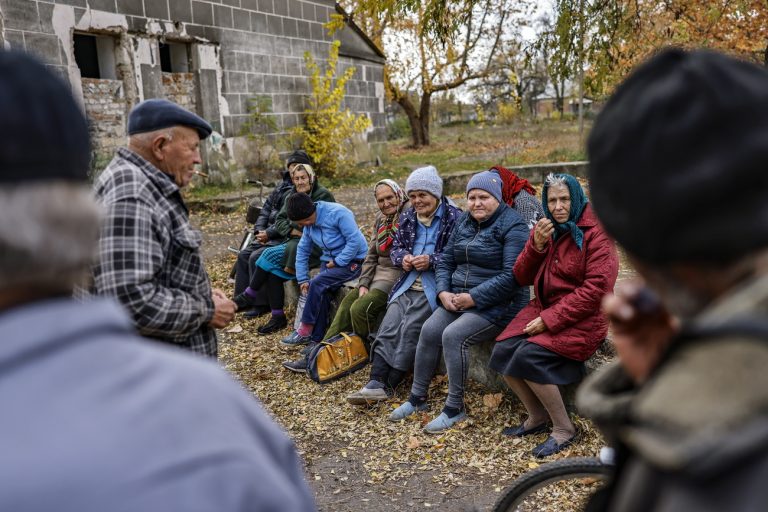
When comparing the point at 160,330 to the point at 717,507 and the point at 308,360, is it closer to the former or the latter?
the point at 717,507

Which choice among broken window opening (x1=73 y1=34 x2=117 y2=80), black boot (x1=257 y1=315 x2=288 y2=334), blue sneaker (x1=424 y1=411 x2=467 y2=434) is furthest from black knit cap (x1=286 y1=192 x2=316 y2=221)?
broken window opening (x1=73 y1=34 x2=117 y2=80)

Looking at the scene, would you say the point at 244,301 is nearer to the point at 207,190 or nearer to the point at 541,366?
the point at 541,366

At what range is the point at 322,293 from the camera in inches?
217

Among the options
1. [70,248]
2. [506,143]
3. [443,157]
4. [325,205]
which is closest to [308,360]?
[325,205]

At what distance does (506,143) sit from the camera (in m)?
23.1

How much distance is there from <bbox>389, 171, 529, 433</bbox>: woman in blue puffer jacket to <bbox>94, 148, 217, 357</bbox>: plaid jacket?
1.91 meters

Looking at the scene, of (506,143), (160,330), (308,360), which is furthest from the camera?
(506,143)

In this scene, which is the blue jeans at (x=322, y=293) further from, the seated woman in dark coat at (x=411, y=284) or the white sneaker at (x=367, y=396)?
the white sneaker at (x=367, y=396)

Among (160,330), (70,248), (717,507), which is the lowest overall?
(160,330)

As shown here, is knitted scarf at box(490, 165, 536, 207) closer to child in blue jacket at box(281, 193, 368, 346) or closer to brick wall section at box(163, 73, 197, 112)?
child in blue jacket at box(281, 193, 368, 346)

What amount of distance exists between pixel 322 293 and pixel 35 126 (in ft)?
15.4

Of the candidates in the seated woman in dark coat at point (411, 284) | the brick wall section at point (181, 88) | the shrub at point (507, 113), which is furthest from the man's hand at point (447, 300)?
the shrub at point (507, 113)

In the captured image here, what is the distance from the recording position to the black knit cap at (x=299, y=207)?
5.44 m

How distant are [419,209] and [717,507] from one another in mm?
3982
